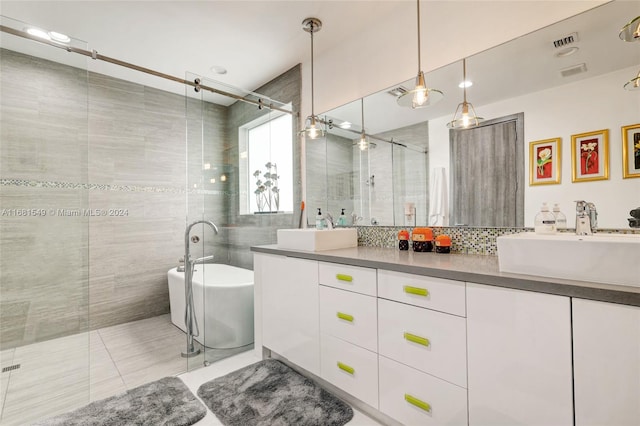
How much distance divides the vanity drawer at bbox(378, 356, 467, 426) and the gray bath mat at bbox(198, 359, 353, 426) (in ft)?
1.09

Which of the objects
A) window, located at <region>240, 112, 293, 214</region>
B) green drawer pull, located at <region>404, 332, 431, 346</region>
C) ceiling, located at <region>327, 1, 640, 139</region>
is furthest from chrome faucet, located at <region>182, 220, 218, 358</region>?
ceiling, located at <region>327, 1, 640, 139</region>

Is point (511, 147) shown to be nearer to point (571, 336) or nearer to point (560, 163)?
point (560, 163)

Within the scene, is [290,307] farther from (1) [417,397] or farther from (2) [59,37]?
(2) [59,37]

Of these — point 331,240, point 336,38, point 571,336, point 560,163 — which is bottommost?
point 571,336

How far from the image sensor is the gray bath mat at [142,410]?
1.63m

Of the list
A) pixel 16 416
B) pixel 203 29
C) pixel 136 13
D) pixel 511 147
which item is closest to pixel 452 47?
pixel 511 147

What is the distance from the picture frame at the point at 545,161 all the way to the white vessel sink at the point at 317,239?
1.19 metres

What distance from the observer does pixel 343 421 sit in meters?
1.61

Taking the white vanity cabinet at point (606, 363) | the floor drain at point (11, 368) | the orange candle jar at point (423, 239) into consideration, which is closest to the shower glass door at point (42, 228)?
the floor drain at point (11, 368)

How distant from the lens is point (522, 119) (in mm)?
1578

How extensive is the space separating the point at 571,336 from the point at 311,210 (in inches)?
80.8

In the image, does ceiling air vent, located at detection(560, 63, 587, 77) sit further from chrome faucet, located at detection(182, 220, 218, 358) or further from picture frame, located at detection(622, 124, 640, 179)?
chrome faucet, located at detection(182, 220, 218, 358)

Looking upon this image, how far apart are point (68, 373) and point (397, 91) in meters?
2.86

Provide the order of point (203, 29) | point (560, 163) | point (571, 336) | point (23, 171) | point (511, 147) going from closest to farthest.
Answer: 1. point (571, 336)
2. point (560, 163)
3. point (511, 147)
4. point (23, 171)
5. point (203, 29)
